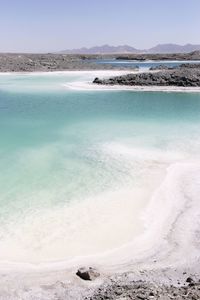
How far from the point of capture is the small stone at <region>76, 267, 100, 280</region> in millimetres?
7629

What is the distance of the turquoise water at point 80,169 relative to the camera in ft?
32.0

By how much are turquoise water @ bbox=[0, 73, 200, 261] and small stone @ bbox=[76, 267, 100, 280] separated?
103 centimetres

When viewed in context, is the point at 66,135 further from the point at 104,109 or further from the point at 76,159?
the point at 104,109

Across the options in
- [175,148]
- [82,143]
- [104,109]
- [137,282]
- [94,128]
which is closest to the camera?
[137,282]

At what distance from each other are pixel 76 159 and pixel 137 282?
28.9 ft

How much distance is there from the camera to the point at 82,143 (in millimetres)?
18453

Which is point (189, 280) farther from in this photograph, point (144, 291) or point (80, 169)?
point (80, 169)

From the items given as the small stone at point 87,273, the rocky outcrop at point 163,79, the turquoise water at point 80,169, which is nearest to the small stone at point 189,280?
the small stone at point 87,273

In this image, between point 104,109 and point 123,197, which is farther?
point 104,109

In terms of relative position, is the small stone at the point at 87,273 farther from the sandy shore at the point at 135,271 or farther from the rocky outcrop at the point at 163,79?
the rocky outcrop at the point at 163,79

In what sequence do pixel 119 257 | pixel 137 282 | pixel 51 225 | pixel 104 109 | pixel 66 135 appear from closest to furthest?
pixel 137 282 < pixel 119 257 < pixel 51 225 < pixel 66 135 < pixel 104 109

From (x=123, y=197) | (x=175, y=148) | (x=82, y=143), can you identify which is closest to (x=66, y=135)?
(x=82, y=143)

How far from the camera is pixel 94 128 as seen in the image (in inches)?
869

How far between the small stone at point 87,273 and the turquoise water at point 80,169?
3.38 feet
